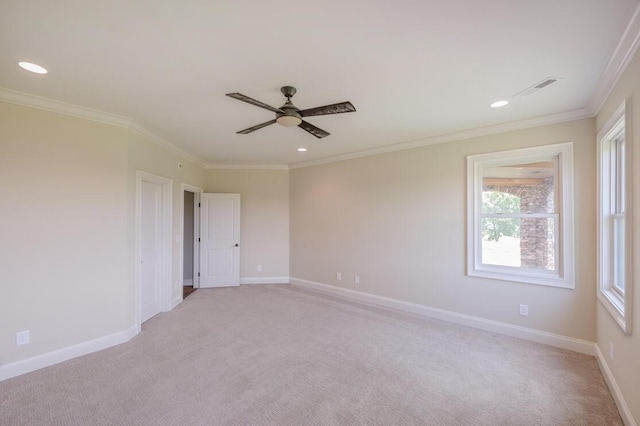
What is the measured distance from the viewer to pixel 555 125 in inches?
123

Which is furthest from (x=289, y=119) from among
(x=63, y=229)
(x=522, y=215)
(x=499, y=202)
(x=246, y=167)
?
(x=246, y=167)

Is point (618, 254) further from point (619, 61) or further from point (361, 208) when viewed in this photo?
point (361, 208)

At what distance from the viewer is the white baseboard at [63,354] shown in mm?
2523

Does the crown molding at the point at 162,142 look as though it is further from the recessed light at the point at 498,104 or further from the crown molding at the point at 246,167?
the recessed light at the point at 498,104

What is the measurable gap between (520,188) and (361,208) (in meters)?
2.29

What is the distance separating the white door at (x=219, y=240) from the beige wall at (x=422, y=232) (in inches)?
47.6

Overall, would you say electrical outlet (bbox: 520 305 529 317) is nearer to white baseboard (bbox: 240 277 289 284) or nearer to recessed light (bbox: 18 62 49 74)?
white baseboard (bbox: 240 277 289 284)

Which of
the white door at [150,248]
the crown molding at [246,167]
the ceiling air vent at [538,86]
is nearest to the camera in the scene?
the ceiling air vent at [538,86]

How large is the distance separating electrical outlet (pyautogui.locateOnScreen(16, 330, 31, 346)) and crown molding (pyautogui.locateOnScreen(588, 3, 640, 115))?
5171mm

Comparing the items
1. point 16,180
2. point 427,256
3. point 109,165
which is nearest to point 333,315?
point 427,256

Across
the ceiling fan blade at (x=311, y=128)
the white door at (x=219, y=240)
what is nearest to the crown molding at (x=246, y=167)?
the white door at (x=219, y=240)

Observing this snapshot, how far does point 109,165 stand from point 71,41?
166cm

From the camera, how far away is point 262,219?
19.9 ft

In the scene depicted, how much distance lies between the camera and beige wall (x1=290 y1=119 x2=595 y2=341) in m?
3.01
